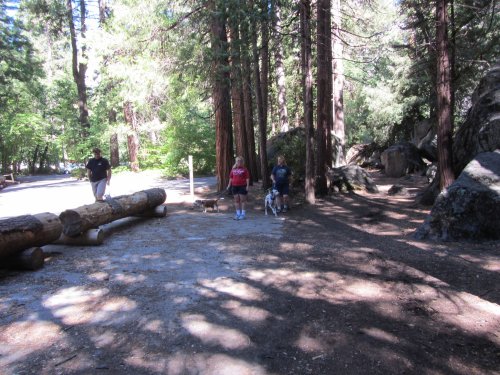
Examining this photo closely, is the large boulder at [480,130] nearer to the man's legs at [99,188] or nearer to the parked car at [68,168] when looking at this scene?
the man's legs at [99,188]

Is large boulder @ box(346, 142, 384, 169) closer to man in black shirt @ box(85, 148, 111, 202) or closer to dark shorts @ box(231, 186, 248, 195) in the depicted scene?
dark shorts @ box(231, 186, 248, 195)

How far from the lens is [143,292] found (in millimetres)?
5281

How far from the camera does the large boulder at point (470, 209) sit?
7332 mm

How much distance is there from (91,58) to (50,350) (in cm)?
2589

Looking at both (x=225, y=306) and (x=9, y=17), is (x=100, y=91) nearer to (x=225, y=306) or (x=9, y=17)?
(x=9, y=17)

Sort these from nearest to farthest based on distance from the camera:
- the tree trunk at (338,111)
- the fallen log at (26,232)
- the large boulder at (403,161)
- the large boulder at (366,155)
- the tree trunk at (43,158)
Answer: the fallen log at (26,232)
the tree trunk at (338,111)
the large boulder at (403,161)
the large boulder at (366,155)
the tree trunk at (43,158)

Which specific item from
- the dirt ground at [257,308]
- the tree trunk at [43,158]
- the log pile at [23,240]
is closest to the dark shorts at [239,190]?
the dirt ground at [257,308]

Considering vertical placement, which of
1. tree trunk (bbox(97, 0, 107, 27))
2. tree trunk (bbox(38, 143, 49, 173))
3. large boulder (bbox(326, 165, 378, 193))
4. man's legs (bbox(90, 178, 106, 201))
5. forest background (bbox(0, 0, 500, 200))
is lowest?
large boulder (bbox(326, 165, 378, 193))

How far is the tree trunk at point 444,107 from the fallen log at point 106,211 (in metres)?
7.68

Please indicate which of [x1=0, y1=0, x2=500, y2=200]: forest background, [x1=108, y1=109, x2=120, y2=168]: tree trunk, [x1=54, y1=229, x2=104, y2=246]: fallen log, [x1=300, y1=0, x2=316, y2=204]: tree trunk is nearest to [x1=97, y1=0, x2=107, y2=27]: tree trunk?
[x1=0, y1=0, x2=500, y2=200]: forest background

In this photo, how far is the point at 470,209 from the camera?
745 cm

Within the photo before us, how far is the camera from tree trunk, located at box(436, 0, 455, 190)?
34.9 feet

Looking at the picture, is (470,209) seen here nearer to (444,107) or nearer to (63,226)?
(444,107)

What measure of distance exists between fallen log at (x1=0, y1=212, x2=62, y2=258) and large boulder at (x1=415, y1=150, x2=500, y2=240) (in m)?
6.63
